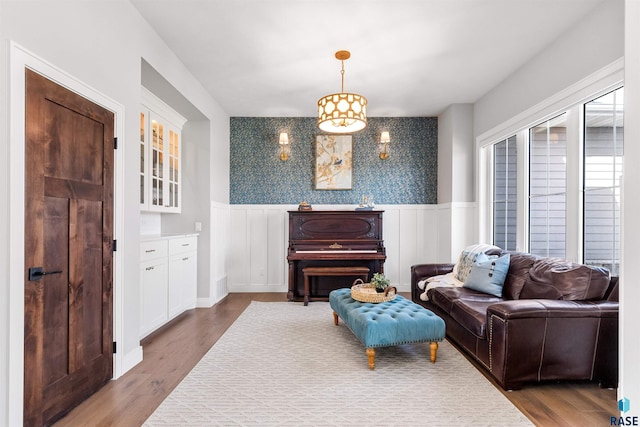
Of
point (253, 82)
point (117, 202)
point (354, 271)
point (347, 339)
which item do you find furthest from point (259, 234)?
point (117, 202)

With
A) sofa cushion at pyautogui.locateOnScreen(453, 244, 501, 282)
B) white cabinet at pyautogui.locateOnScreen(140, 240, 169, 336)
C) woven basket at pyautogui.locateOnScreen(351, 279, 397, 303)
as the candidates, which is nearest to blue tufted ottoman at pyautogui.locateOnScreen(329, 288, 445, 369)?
woven basket at pyautogui.locateOnScreen(351, 279, 397, 303)

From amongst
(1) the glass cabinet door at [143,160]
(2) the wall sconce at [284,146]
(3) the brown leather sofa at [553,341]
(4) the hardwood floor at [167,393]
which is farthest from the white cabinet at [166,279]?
(3) the brown leather sofa at [553,341]

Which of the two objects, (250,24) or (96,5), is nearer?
(96,5)

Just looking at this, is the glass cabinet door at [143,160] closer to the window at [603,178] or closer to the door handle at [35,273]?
the door handle at [35,273]

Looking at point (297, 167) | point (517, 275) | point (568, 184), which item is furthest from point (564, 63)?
point (297, 167)

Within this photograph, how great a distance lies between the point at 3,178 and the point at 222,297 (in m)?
3.69

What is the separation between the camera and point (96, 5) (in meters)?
2.28

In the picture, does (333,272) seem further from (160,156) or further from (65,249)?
(65,249)

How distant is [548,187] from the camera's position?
136 inches

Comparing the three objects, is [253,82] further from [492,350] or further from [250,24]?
[492,350]

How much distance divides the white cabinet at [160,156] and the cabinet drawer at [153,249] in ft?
1.62

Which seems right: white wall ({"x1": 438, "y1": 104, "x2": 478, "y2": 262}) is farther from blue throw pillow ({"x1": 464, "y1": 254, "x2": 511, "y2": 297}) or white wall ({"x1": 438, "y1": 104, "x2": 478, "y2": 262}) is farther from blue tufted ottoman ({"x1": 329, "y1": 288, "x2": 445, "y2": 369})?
blue tufted ottoman ({"x1": 329, "y1": 288, "x2": 445, "y2": 369})

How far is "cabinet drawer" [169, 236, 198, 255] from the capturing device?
3.80 meters

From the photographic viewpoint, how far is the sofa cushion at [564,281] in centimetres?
253
